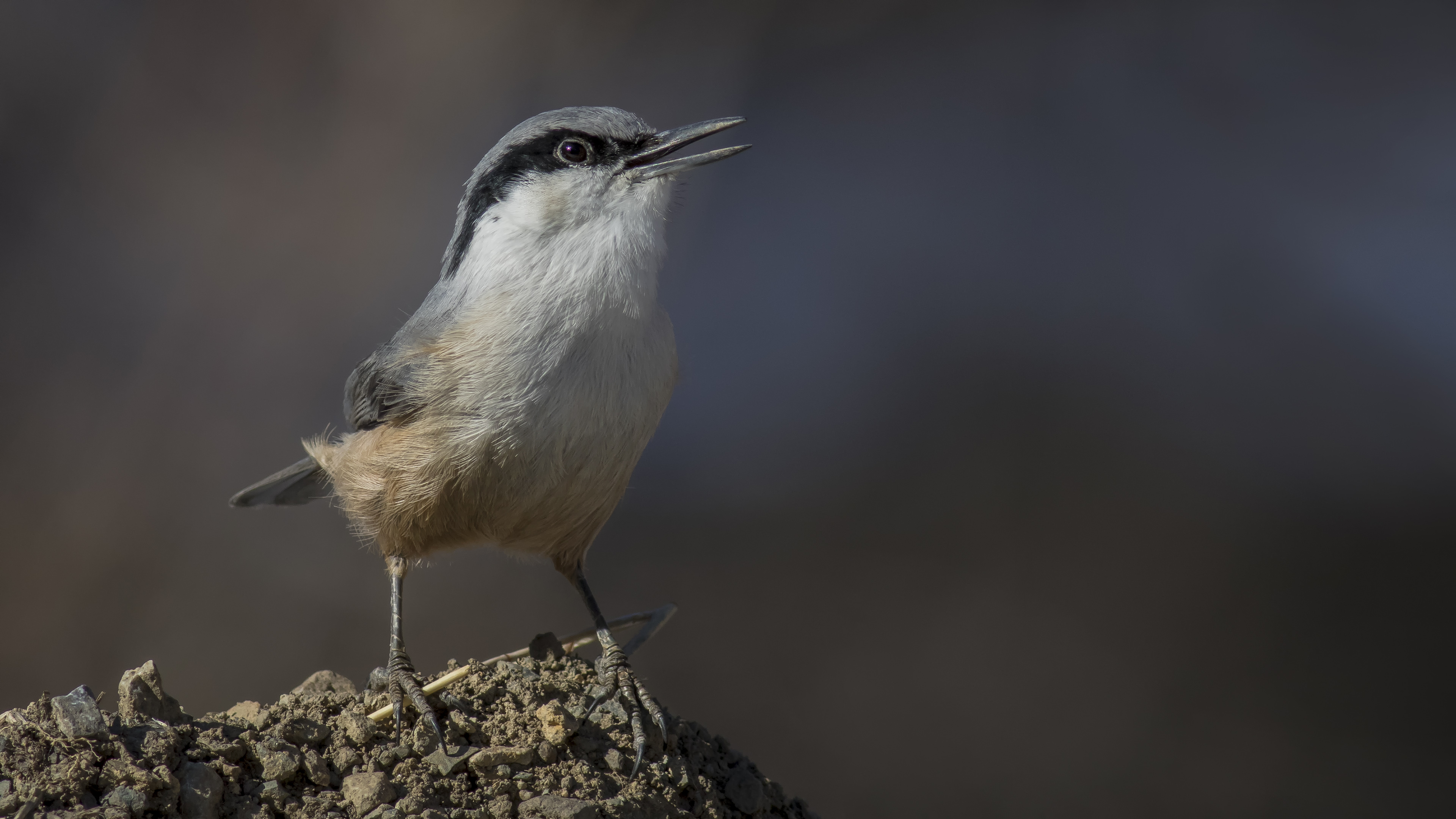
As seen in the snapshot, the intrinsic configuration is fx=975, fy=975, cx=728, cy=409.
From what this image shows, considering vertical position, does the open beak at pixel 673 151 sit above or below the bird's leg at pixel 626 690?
above

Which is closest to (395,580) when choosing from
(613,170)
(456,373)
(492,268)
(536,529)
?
(536,529)

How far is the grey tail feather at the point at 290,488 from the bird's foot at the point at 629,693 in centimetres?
153

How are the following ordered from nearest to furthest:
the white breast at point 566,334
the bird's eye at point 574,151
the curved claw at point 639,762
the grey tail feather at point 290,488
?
the curved claw at point 639,762 < the white breast at point 566,334 < the bird's eye at point 574,151 < the grey tail feather at point 290,488

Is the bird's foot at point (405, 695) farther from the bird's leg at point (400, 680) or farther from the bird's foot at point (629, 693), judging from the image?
the bird's foot at point (629, 693)

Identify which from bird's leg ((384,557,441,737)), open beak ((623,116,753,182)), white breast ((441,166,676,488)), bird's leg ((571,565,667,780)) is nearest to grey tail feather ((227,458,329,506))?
bird's leg ((384,557,441,737))

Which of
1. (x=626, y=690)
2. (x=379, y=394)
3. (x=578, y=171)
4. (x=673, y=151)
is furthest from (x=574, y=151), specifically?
(x=626, y=690)

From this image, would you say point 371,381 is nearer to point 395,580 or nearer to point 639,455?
point 395,580

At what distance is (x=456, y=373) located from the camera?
2.48 meters

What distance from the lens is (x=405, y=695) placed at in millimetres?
2156

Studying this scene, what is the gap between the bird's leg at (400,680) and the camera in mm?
2094

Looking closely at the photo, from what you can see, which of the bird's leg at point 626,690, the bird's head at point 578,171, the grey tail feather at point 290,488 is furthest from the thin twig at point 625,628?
the grey tail feather at point 290,488

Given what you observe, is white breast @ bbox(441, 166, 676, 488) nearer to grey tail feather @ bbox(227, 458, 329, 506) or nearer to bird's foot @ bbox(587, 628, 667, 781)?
bird's foot @ bbox(587, 628, 667, 781)

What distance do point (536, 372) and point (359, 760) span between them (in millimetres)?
944

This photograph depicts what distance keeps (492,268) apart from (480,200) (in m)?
0.34
